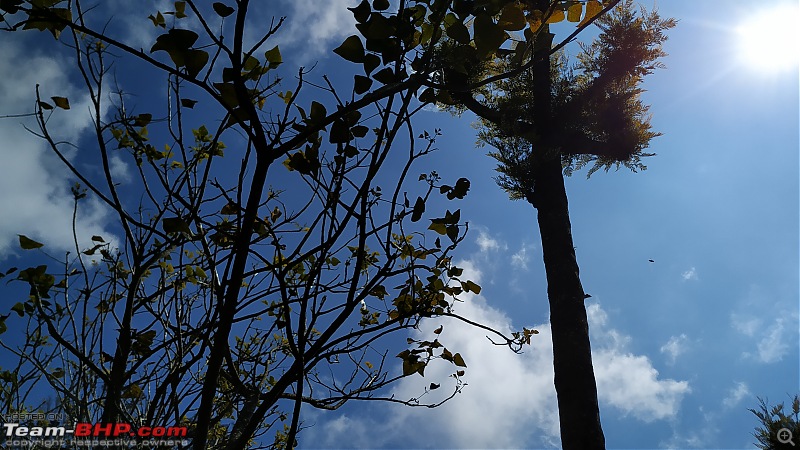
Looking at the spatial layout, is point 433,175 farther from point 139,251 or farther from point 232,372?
point 139,251

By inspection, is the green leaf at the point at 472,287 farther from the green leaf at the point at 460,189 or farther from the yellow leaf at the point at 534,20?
the yellow leaf at the point at 534,20

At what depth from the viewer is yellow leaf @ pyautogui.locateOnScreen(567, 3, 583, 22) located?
1.08 m

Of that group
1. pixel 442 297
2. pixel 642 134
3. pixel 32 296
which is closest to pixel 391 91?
pixel 442 297

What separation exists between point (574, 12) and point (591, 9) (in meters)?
0.04

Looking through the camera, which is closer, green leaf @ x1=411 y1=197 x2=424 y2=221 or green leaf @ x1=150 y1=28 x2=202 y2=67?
green leaf @ x1=150 y1=28 x2=202 y2=67

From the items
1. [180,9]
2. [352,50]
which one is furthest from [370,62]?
[180,9]

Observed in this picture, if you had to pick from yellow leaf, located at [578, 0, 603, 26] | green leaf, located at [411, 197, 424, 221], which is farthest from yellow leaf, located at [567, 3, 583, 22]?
green leaf, located at [411, 197, 424, 221]

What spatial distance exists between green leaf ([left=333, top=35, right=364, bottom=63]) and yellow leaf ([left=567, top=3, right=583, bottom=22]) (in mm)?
505

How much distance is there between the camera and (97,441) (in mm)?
1314

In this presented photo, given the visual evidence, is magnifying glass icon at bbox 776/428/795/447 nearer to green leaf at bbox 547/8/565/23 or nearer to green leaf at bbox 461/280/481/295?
green leaf at bbox 461/280/481/295

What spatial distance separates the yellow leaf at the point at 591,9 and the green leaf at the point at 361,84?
Result: 51 centimetres

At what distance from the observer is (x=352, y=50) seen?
3.20ft

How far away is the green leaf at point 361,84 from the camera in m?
1.00

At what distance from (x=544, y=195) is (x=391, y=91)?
4.27m
